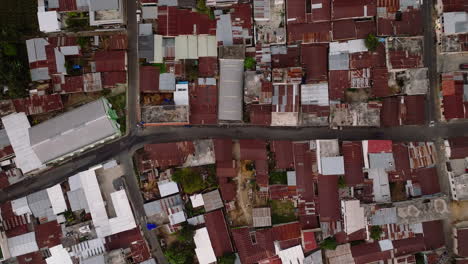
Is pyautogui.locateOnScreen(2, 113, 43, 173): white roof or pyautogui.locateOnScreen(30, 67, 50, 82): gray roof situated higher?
pyautogui.locateOnScreen(30, 67, 50, 82): gray roof

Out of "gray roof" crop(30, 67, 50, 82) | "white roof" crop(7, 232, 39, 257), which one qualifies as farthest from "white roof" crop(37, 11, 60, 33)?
"white roof" crop(7, 232, 39, 257)

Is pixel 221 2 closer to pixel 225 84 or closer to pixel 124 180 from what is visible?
pixel 225 84

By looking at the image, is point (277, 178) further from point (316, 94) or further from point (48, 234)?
point (48, 234)

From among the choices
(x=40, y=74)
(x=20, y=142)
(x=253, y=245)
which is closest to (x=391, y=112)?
(x=253, y=245)

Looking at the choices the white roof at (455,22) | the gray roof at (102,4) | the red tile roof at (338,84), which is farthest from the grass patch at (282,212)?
the gray roof at (102,4)

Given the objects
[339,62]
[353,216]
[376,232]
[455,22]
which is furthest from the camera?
[339,62]

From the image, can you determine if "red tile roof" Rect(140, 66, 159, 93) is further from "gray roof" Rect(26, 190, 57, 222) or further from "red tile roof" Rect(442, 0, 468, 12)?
"red tile roof" Rect(442, 0, 468, 12)

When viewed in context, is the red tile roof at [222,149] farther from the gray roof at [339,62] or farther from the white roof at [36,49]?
the white roof at [36,49]
